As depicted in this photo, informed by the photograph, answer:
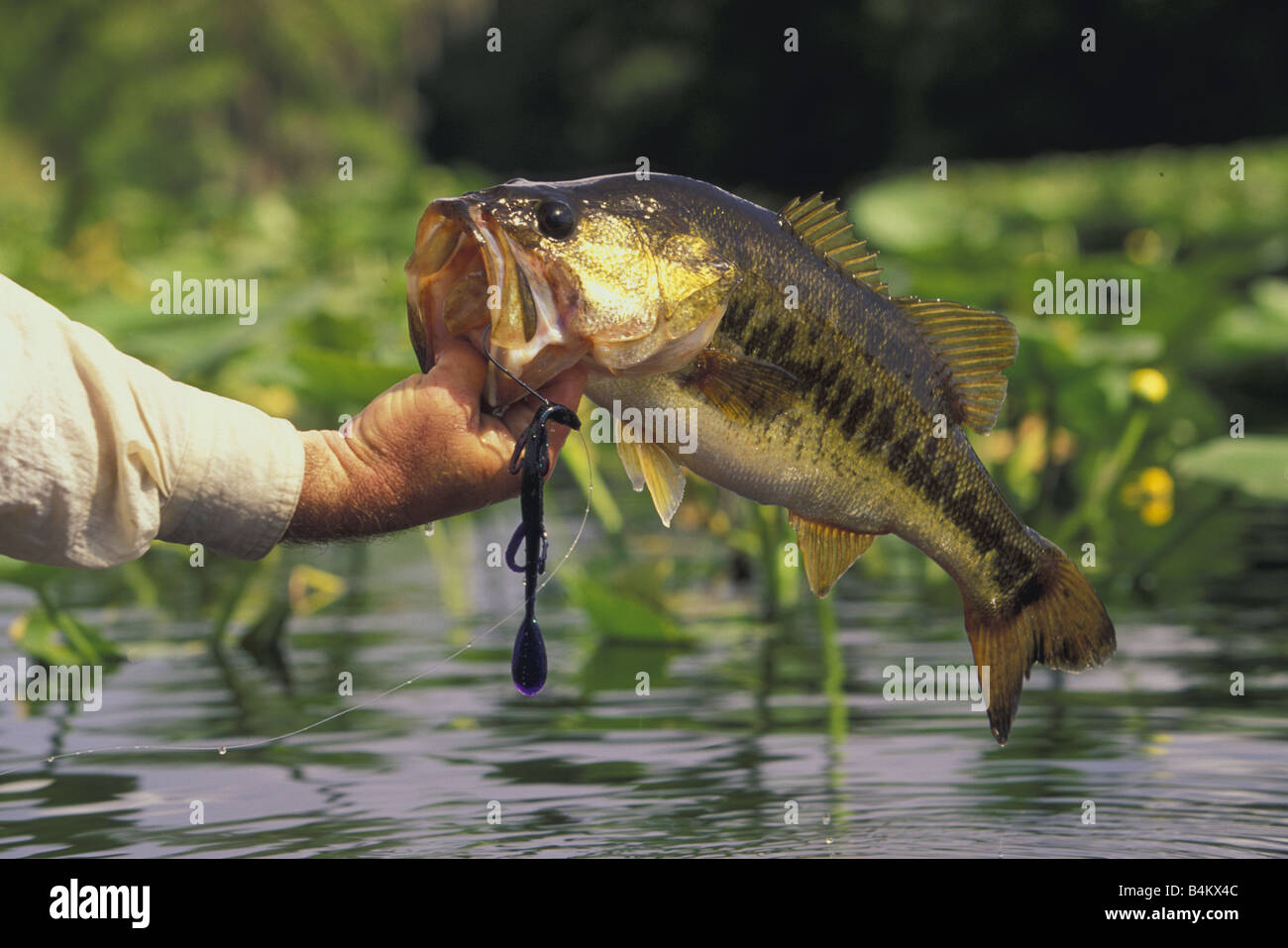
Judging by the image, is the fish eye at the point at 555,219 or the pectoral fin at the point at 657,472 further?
the pectoral fin at the point at 657,472

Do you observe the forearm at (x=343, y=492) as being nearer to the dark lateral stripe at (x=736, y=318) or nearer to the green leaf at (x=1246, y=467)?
the dark lateral stripe at (x=736, y=318)

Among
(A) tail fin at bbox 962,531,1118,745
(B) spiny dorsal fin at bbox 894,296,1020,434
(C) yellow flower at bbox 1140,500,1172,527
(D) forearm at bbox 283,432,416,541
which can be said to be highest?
(B) spiny dorsal fin at bbox 894,296,1020,434

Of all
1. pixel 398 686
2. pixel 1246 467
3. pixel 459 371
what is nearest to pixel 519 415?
pixel 459 371

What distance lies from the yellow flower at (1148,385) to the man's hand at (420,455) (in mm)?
5049

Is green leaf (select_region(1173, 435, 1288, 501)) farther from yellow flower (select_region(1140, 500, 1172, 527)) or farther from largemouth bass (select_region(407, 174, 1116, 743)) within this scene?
largemouth bass (select_region(407, 174, 1116, 743))

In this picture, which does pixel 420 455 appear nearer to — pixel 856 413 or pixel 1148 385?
pixel 856 413

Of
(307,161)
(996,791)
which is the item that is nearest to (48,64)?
(307,161)

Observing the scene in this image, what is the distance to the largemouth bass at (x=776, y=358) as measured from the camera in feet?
11.1

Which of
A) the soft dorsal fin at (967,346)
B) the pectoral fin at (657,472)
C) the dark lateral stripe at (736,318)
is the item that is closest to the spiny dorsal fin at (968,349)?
the soft dorsal fin at (967,346)

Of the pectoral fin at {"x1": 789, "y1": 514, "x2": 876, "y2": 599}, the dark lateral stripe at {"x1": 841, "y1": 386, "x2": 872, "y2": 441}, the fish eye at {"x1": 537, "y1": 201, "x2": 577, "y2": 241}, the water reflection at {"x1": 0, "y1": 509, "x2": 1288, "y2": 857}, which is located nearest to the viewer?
the fish eye at {"x1": 537, "y1": 201, "x2": 577, "y2": 241}

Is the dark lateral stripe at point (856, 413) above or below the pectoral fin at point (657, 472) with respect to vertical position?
above

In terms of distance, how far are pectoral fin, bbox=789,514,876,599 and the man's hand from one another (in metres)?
0.49

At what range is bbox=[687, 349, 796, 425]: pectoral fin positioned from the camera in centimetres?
345

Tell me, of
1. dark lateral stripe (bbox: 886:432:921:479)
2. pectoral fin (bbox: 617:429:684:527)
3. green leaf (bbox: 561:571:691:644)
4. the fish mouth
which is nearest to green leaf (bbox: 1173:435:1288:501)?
green leaf (bbox: 561:571:691:644)
